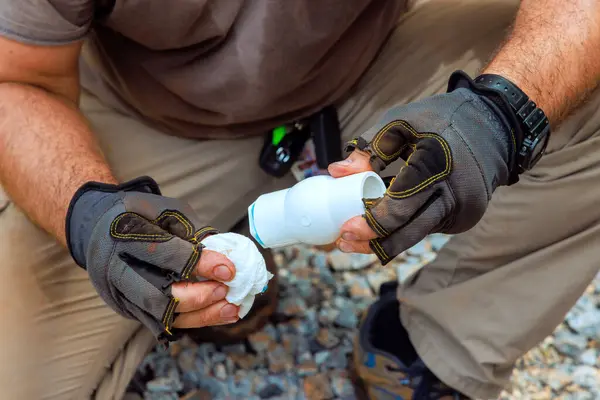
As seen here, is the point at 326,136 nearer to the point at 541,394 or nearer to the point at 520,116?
the point at 520,116

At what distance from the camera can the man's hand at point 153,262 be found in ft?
2.31

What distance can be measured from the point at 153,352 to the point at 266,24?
2.25 ft

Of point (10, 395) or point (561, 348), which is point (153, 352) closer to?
point (10, 395)

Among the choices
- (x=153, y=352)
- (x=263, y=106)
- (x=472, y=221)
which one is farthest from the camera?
(x=153, y=352)

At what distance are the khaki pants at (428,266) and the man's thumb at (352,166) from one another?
0.35 meters

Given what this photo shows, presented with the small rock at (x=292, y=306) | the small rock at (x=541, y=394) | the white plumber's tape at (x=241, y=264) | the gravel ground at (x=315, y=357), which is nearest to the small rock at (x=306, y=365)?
the gravel ground at (x=315, y=357)

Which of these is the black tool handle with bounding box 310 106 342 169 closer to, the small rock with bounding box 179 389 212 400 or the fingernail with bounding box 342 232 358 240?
the fingernail with bounding box 342 232 358 240

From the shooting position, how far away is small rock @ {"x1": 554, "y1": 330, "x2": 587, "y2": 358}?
4.04 ft

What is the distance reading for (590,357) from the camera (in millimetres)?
1219

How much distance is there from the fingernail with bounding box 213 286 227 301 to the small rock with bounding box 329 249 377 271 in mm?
694

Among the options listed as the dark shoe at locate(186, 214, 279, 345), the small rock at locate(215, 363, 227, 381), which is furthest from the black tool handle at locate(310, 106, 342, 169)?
the small rock at locate(215, 363, 227, 381)

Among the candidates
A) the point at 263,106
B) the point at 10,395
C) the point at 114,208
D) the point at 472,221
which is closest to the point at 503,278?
the point at 472,221

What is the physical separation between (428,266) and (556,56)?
1.44 feet

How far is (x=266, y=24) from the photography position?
0.91m
